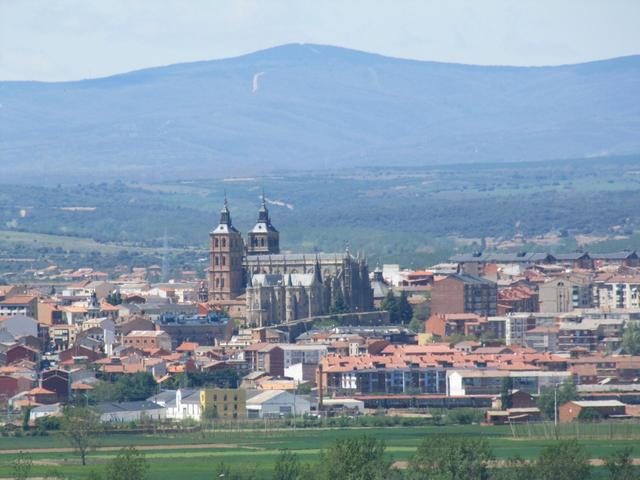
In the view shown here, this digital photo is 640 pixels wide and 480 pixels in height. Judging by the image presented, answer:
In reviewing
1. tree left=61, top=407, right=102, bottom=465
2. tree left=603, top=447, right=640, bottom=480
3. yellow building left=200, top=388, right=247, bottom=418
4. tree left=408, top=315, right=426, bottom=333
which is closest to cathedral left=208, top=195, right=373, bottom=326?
tree left=408, top=315, right=426, bottom=333

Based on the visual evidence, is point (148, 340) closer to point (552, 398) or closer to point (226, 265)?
point (226, 265)

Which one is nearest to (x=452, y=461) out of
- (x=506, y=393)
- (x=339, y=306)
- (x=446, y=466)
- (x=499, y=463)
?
(x=446, y=466)

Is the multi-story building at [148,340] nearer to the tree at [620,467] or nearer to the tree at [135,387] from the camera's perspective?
the tree at [135,387]

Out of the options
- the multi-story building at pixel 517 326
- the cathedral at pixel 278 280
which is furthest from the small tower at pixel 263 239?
the multi-story building at pixel 517 326

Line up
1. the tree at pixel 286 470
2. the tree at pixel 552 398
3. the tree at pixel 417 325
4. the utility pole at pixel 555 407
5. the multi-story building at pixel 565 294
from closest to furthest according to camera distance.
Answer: the tree at pixel 286 470 < the utility pole at pixel 555 407 < the tree at pixel 552 398 < the tree at pixel 417 325 < the multi-story building at pixel 565 294

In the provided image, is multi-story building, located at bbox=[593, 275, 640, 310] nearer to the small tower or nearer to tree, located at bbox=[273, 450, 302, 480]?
the small tower

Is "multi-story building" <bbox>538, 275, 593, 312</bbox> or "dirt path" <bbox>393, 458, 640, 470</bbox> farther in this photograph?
"multi-story building" <bbox>538, 275, 593, 312</bbox>
